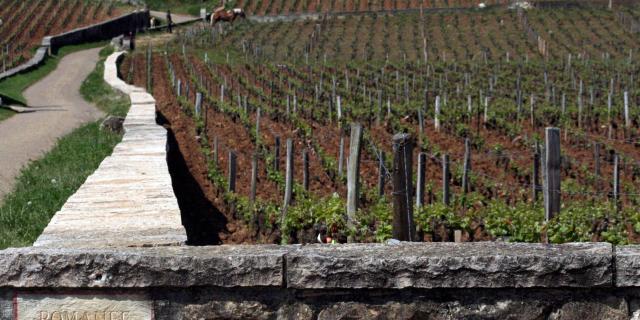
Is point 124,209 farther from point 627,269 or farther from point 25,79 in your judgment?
point 25,79

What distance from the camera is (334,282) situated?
4.67m

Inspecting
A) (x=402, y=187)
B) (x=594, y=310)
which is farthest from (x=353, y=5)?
(x=594, y=310)

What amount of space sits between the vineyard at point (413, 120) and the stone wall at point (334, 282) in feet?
10.4

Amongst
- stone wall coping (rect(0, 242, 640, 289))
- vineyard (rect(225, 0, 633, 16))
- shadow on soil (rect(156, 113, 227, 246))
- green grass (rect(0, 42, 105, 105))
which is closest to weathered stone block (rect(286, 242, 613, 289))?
stone wall coping (rect(0, 242, 640, 289))

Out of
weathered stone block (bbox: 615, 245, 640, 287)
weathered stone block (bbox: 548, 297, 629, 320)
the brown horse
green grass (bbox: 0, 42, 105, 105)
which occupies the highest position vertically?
the brown horse

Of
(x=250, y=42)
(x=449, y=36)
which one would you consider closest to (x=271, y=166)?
(x=250, y=42)

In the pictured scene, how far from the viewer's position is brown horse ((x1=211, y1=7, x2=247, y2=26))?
59.5 meters

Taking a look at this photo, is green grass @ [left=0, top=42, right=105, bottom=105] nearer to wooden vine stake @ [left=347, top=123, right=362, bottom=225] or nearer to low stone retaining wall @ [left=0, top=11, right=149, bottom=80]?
low stone retaining wall @ [left=0, top=11, right=149, bottom=80]

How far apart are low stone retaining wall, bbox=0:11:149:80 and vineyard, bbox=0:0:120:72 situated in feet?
2.17

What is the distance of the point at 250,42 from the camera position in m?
46.9

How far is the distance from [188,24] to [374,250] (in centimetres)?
5785

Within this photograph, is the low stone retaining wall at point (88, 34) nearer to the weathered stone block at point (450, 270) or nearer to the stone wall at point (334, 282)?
the stone wall at point (334, 282)

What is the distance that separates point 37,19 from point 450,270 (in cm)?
5072

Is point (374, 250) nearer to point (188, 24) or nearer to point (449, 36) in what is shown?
point (449, 36)
